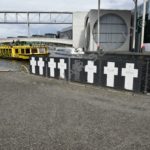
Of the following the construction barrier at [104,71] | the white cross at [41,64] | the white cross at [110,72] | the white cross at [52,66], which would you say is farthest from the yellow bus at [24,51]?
the white cross at [110,72]

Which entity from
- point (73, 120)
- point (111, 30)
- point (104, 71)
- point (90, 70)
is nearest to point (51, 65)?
point (90, 70)

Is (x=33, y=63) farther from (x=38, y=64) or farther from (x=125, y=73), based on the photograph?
(x=125, y=73)

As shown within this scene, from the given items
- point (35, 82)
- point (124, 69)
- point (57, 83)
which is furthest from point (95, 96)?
point (35, 82)

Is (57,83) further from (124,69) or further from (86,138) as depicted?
(86,138)

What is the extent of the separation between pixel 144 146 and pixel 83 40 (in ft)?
271

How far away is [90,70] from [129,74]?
2098 mm

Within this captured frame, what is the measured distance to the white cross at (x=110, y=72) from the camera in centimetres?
1049

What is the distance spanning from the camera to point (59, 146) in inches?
197

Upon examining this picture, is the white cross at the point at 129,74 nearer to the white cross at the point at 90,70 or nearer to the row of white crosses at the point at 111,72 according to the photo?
the row of white crosses at the point at 111,72

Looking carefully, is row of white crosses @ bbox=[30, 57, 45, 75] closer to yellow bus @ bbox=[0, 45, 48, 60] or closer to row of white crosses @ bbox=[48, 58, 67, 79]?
row of white crosses @ bbox=[48, 58, 67, 79]

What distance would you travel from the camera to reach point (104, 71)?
10.9 metres

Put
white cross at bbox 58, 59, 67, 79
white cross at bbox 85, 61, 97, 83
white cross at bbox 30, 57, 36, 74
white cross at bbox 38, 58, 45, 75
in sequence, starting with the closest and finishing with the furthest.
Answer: white cross at bbox 85, 61, 97, 83
white cross at bbox 58, 59, 67, 79
white cross at bbox 38, 58, 45, 75
white cross at bbox 30, 57, 36, 74

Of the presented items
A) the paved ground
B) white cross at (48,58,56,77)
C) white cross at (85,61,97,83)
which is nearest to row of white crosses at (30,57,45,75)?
white cross at (48,58,56,77)

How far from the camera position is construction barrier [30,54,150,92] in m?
9.89
